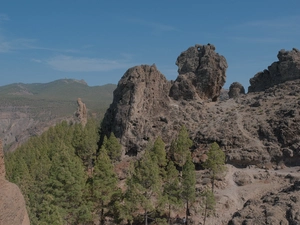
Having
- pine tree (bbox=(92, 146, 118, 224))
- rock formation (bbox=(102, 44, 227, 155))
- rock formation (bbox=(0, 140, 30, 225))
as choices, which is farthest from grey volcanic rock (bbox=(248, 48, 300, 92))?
rock formation (bbox=(0, 140, 30, 225))

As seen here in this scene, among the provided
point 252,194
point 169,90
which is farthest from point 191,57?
point 252,194

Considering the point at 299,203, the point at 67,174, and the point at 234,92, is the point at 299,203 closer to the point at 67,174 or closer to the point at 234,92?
the point at 67,174

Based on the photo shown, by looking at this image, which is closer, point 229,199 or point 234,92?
point 229,199

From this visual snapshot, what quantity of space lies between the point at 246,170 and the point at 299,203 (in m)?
38.9

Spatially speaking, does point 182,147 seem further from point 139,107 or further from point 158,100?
point 158,100

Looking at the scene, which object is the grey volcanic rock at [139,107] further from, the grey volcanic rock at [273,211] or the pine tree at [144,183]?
the grey volcanic rock at [273,211]

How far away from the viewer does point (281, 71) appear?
76.8 m

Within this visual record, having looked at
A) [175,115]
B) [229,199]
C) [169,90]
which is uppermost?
[169,90]

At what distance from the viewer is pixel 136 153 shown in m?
68.2

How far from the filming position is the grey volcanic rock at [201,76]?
78.7 meters

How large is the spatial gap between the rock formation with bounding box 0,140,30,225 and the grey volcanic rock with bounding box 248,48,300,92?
73.2 m

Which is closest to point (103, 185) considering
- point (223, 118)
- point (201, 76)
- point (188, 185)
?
point (188, 185)

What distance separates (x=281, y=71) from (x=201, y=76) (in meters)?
20.1

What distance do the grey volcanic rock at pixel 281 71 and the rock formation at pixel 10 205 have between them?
7317 centimetres
